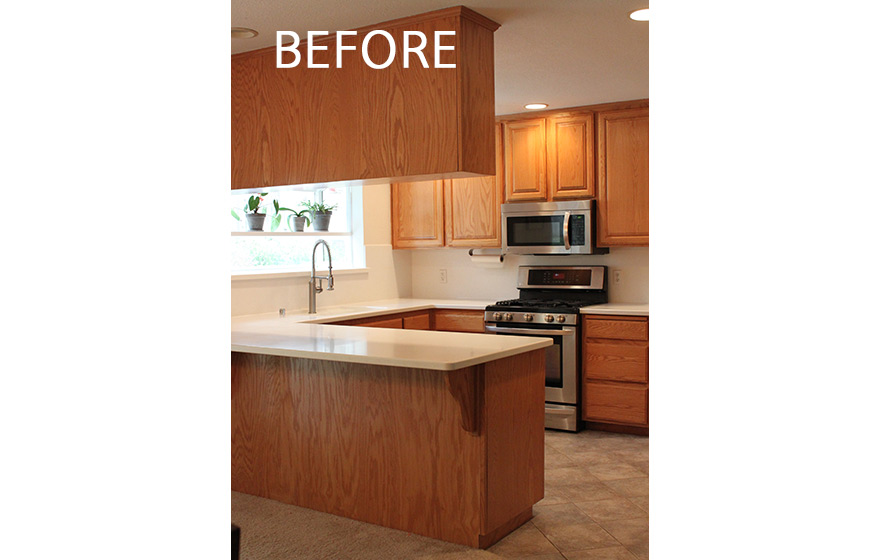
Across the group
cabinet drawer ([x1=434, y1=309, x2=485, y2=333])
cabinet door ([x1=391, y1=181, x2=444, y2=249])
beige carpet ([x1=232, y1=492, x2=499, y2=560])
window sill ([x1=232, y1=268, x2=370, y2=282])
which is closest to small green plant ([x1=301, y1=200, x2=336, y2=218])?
window sill ([x1=232, y1=268, x2=370, y2=282])

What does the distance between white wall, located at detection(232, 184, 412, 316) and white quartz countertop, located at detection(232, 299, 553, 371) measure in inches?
13.3

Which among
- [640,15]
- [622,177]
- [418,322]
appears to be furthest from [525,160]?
[640,15]

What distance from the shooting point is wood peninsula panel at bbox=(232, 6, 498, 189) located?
9.50 feet

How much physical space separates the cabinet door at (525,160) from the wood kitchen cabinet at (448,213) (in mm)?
79

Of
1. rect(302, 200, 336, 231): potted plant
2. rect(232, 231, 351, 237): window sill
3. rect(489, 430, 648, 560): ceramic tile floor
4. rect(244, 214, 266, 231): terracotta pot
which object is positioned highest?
rect(302, 200, 336, 231): potted plant

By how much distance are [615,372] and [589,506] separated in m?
1.46

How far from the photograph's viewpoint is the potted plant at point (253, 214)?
464 centimetres

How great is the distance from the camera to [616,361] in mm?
4680

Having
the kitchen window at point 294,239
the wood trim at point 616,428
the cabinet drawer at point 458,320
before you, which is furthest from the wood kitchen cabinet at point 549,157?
the wood trim at point 616,428

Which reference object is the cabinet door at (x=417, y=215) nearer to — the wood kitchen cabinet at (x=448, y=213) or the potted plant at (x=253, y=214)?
the wood kitchen cabinet at (x=448, y=213)

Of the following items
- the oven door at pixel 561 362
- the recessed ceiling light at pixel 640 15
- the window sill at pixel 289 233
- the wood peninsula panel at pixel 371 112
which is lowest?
the oven door at pixel 561 362

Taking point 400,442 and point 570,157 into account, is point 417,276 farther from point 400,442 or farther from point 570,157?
point 400,442

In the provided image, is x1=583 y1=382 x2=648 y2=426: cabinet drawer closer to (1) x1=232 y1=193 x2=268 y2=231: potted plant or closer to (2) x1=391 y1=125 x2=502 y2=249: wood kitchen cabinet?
(2) x1=391 y1=125 x2=502 y2=249: wood kitchen cabinet
